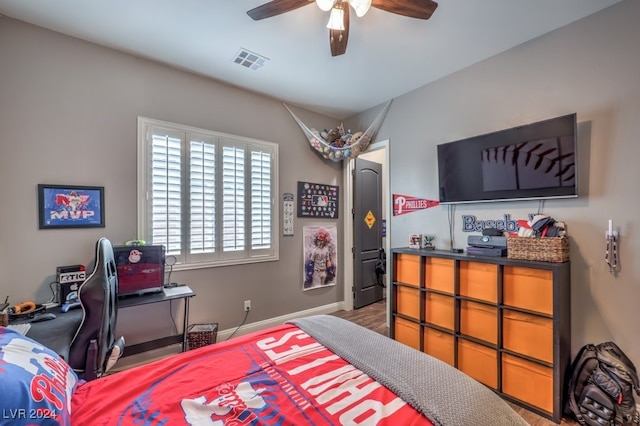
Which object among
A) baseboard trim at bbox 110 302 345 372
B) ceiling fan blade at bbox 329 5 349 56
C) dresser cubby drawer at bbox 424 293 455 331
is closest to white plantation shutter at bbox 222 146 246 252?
baseboard trim at bbox 110 302 345 372

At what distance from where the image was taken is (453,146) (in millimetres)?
2654

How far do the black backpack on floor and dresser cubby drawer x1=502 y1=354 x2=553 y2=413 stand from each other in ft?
0.47

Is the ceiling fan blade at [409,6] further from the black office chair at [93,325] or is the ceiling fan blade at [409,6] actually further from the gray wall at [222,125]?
the black office chair at [93,325]

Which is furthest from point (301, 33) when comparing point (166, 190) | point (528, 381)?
point (528, 381)

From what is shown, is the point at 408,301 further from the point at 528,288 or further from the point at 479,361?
the point at 528,288

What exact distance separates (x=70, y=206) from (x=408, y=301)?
3122 mm

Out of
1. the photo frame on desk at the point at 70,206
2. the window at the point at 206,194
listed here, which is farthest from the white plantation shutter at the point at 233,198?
the photo frame on desk at the point at 70,206

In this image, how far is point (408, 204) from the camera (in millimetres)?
3205

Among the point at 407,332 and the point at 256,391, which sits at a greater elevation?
the point at 256,391

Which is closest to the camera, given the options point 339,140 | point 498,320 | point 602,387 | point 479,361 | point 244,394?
point 244,394

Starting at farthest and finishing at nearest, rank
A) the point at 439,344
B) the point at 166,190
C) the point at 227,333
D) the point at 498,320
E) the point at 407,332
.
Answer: the point at 227,333 < the point at 407,332 < the point at 166,190 < the point at 439,344 < the point at 498,320

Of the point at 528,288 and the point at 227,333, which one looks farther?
the point at 227,333

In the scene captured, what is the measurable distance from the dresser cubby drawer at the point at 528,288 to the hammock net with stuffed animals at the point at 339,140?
217cm

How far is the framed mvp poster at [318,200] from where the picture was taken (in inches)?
140
